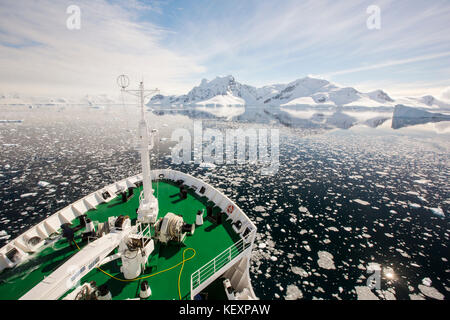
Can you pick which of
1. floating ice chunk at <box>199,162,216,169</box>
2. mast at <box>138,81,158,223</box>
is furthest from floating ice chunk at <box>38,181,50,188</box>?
mast at <box>138,81,158,223</box>

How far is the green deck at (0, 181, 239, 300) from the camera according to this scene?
8.20 metres

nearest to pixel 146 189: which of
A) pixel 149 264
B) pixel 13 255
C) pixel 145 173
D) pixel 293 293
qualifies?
pixel 145 173

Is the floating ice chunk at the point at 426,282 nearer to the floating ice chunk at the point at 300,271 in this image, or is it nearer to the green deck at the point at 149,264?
the floating ice chunk at the point at 300,271

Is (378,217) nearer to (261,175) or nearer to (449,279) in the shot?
(449,279)

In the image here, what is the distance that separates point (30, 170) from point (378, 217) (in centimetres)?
4075

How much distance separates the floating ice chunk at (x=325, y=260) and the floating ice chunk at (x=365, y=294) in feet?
5.54

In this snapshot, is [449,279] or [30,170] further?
[30,170]

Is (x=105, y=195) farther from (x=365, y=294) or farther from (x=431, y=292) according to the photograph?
(x=431, y=292)

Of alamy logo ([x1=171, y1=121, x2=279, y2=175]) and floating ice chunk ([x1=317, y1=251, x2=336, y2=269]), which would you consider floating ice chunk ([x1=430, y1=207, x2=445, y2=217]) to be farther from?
alamy logo ([x1=171, y1=121, x2=279, y2=175])

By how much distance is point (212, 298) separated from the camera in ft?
28.4
